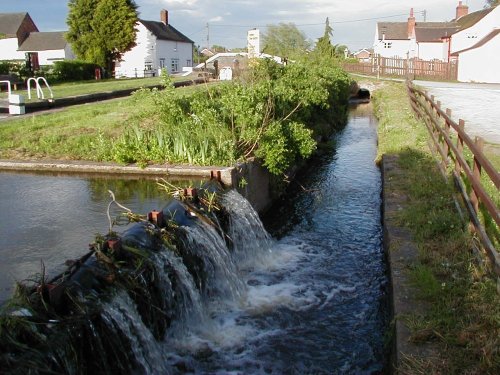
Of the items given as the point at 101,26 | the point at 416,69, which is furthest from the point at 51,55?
the point at 416,69

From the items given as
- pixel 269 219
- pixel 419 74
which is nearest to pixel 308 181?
pixel 269 219

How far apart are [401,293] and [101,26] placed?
145 ft

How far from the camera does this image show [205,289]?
642 cm

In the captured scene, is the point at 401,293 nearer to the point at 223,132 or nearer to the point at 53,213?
the point at 53,213

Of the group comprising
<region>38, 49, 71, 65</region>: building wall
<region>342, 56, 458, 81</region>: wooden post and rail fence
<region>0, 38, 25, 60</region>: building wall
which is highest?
<region>0, 38, 25, 60</region>: building wall

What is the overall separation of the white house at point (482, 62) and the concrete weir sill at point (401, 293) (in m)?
37.8

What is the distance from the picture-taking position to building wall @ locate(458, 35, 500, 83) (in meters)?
41.5

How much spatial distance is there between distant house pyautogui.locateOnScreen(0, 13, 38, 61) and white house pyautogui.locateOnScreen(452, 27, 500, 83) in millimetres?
50960

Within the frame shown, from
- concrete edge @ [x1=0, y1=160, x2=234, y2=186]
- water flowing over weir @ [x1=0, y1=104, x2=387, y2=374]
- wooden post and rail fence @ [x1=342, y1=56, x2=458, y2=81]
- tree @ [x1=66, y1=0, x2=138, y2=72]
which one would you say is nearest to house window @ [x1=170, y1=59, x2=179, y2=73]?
tree @ [x1=66, y1=0, x2=138, y2=72]

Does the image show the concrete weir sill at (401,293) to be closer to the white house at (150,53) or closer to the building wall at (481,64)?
the building wall at (481,64)

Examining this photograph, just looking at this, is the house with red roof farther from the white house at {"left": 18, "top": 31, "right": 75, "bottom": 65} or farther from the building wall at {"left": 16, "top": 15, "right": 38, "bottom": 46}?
the building wall at {"left": 16, "top": 15, "right": 38, "bottom": 46}

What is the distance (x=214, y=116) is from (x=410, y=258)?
17.3 ft

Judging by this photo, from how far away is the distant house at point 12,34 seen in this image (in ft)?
219

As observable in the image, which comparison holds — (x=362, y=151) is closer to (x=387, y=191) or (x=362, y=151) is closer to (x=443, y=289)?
(x=387, y=191)
